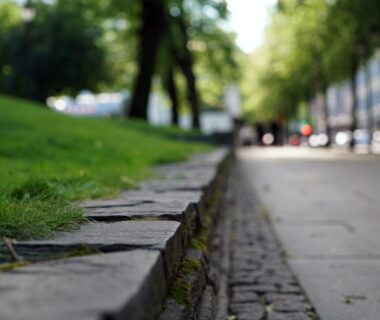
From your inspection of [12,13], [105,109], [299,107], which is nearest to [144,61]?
[12,13]

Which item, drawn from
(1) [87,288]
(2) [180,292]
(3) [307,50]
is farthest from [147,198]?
(3) [307,50]

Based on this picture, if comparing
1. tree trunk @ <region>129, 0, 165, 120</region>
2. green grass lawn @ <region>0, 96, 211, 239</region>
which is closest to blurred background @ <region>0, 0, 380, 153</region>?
tree trunk @ <region>129, 0, 165, 120</region>

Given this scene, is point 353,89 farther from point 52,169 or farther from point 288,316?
point 288,316

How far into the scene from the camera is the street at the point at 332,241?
4.09 meters

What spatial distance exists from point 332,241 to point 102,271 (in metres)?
4.48

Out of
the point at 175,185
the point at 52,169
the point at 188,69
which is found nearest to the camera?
the point at 175,185

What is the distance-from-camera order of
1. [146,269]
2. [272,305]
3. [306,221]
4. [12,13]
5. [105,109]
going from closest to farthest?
[146,269], [272,305], [306,221], [12,13], [105,109]

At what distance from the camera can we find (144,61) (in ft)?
77.0

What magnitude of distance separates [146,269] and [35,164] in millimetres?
5152

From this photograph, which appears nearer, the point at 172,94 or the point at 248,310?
the point at 248,310

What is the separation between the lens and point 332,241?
6145 mm

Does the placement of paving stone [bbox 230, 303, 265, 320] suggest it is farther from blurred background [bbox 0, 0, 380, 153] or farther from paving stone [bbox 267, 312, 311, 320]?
blurred background [bbox 0, 0, 380, 153]

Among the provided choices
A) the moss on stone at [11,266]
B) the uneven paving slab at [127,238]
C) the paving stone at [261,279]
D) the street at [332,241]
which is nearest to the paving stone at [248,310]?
the paving stone at [261,279]

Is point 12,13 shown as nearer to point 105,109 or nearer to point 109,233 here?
point 105,109
